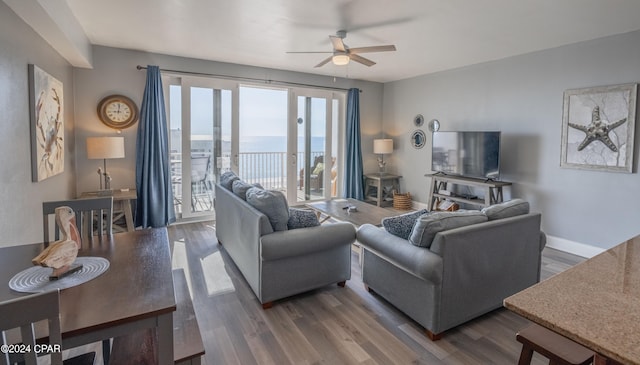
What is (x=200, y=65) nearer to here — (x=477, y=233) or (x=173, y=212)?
(x=173, y=212)

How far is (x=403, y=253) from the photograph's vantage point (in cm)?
233

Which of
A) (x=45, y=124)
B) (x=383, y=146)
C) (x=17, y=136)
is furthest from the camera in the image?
(x=383, y=146)

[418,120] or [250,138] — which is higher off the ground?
[418,120]

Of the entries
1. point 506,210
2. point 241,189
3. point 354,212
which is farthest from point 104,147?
point 506,210

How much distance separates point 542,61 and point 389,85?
2906 millimetres

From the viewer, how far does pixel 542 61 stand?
4293 mm

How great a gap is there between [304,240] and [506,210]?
62.4 inches

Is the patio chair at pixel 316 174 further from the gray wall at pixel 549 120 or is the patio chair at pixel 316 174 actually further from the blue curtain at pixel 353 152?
the gray wall at pixel 549 120

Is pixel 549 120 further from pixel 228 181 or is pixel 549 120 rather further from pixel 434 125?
pixel 228 181

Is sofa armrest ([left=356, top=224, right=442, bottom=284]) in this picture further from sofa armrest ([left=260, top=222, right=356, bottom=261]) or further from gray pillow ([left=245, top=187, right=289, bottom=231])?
gray pillow ([left=245, top=187, right=289, bottom=231])

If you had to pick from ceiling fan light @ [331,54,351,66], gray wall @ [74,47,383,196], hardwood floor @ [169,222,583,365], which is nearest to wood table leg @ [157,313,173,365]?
hardwood floor @ [169,222,583,365]

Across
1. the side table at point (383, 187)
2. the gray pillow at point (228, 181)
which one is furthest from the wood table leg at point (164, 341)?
the side table at point (383, 187)

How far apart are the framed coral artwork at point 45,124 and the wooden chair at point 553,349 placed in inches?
138

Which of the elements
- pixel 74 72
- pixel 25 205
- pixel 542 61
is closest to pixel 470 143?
pixel 542 61
